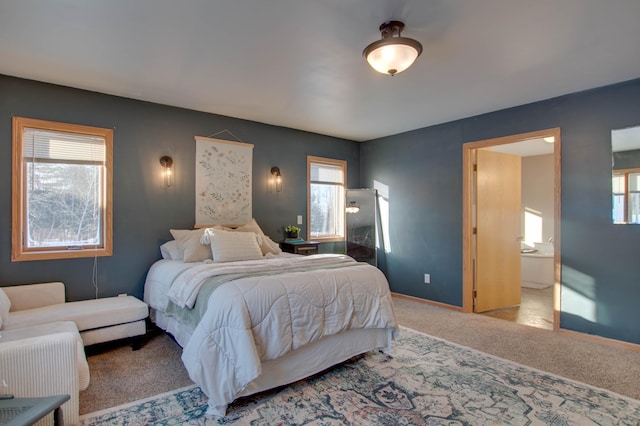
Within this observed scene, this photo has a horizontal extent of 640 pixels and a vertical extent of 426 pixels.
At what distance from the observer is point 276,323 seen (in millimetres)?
2346

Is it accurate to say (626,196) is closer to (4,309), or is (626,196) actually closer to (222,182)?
(222,182)

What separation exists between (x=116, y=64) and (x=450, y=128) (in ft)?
13.1

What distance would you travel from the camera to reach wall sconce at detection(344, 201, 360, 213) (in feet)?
19.1

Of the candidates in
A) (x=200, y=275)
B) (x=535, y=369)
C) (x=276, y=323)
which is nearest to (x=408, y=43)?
(x=276, y=323)

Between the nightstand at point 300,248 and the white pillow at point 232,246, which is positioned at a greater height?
the white pillow at point 232,246

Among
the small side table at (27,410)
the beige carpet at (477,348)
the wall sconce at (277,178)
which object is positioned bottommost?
the beige carpet at (477,348)

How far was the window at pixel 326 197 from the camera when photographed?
18.0ft

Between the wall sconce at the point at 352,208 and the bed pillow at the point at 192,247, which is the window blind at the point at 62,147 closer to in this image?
the bed pillow at the point at 192,247

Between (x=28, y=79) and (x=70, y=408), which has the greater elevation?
(x=28, y=79)

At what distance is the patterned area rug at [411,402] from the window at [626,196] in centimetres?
179

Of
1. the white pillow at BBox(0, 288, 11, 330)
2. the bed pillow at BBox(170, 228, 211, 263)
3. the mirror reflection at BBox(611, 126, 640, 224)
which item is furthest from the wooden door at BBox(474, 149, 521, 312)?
the white pillow at BBox(0, 288, 11, 330)

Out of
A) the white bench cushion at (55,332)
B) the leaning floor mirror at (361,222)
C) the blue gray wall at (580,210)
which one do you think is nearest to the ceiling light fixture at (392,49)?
the blue gray wall at (580,210)

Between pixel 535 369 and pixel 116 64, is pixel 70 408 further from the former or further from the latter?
pixel 535 369

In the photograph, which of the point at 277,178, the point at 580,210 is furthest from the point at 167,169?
the point at 580,210
